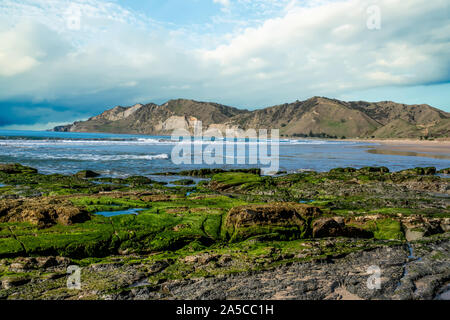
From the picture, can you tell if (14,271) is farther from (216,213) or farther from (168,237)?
(216,213)

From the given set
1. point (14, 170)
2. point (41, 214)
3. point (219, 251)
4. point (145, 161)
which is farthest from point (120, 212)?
point (145, 161)

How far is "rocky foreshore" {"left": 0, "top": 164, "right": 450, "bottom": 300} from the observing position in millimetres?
5344

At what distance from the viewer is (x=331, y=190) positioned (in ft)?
54.6

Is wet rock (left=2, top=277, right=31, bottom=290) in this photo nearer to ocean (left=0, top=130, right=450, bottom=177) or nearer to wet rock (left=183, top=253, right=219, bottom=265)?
wet rock (left=183, top=253, right=219, bottom=265)

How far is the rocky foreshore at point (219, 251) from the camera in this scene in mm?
5344

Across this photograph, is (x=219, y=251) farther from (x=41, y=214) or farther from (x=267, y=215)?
(x=41, y=214)

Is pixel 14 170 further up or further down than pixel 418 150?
further down

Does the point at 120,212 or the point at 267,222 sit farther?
the point at 120,212

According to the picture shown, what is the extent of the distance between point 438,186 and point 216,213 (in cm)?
1514

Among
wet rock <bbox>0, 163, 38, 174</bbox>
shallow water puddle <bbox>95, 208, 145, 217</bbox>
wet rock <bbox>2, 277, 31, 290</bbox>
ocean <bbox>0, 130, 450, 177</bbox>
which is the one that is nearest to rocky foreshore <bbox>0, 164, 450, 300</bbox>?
wet rock <bbox>2, 277, 31, 290</bbox>

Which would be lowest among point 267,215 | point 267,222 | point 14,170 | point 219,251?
point 219,251

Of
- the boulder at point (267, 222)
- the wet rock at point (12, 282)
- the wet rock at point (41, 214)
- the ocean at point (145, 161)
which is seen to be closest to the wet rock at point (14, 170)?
the ocean at point (145, 161)

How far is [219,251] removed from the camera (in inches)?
286

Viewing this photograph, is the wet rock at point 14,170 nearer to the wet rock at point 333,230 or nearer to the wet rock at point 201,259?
the wet rock at point 201,259
